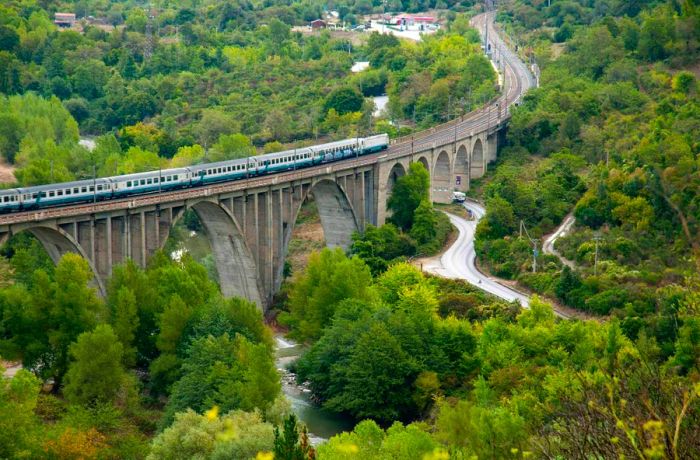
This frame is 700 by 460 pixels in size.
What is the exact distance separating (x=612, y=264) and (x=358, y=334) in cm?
1889

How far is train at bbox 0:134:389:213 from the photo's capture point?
53656 millimetres

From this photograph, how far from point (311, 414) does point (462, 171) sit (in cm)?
4299

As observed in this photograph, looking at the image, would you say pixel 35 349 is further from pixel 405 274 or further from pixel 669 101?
pixel 669 101

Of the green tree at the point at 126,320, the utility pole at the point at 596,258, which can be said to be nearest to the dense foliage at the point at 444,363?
the utility pole at the point at 596,258

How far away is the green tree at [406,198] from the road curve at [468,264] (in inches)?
141

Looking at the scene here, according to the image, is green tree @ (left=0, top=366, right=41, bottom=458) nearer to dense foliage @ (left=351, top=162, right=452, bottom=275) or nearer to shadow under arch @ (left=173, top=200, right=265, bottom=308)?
shadow under arch @ (left=173, top=200, right=265, bottom=308)

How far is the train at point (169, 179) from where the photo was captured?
53.7 meters

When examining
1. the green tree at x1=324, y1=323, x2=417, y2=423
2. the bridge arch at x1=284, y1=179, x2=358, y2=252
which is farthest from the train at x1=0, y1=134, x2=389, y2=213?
the green tree at x1=324, y1=323, x2=417, y2=423

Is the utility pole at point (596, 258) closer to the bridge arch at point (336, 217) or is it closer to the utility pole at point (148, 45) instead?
the bridge arch at point (336, 217)

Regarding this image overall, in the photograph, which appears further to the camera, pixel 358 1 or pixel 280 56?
pixel 358 1

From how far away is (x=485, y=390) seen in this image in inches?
1758

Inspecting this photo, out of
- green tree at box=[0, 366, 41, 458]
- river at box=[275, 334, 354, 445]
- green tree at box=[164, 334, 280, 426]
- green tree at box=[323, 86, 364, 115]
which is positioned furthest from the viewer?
green tree at box=[323, 86, 364, 115]

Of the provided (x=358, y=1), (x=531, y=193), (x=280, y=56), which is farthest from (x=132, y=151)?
(x=358, y=1)

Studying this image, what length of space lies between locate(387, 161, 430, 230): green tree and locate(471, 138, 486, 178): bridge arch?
48.7 ft
